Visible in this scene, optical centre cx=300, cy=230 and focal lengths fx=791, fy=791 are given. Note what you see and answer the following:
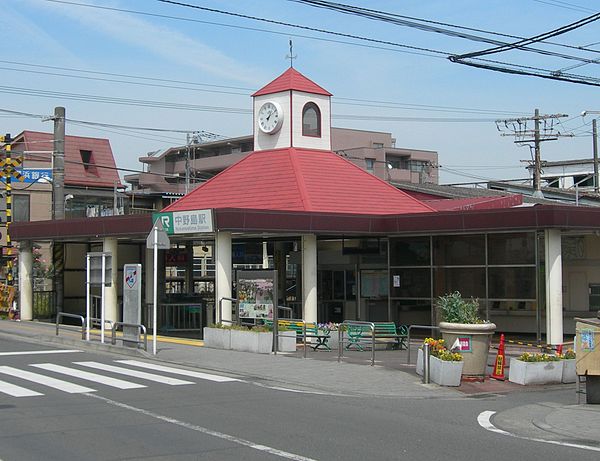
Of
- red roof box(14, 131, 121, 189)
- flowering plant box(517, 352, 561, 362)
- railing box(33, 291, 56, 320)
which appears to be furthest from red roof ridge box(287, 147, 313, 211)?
red roof box(14, 131, 121, 189)

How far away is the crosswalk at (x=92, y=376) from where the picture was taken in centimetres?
1440

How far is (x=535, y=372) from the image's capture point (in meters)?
16.1

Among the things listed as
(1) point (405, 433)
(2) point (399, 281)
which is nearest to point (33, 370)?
(1) point (405, 433)

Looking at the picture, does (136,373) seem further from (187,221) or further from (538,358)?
(538,358)

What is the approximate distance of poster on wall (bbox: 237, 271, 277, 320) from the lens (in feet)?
68.8

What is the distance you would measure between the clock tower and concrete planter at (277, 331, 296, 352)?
10229mm

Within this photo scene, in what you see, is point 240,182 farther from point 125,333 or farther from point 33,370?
point 33,370

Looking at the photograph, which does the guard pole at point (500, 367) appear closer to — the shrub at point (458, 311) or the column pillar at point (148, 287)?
the shrub at point (458, 311)

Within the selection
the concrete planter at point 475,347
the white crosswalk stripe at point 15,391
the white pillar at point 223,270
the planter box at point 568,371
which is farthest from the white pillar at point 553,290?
the white crosswalk stripe at point 15,391

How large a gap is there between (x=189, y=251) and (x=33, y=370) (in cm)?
1617

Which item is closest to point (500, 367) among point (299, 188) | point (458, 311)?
point (458, 311)

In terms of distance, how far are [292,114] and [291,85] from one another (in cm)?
112

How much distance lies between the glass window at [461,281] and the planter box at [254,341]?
7025 millimetres

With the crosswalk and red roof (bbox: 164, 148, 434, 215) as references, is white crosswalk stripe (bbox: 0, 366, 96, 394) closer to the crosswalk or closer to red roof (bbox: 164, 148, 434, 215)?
the crosswalk
